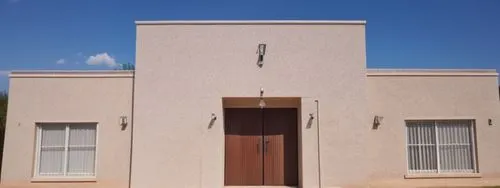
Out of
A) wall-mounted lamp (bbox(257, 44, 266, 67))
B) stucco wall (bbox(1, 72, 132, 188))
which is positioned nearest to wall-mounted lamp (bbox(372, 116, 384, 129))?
wall-mounted lamp (bbox(257, 44, 266, 67))

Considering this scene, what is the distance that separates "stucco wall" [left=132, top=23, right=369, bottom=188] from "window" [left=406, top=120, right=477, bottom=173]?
1.93 meters

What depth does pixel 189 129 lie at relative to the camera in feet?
43.9

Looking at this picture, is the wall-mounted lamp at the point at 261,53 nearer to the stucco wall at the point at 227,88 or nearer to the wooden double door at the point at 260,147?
the stucco wall at the point at 227,88

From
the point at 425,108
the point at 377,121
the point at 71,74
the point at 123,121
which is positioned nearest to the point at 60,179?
the point at 123,121

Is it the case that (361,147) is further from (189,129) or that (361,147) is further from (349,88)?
(189,129)

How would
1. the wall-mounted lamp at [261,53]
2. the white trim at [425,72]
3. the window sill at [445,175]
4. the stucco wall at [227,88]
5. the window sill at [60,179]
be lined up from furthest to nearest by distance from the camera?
the white trim at [425,72] < the window sill at [445,175] < the window sill at [60,179] < the wall-mounted lamp at [261,53] < the stucco wall at [227,88]

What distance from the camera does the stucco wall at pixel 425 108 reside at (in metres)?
13.9

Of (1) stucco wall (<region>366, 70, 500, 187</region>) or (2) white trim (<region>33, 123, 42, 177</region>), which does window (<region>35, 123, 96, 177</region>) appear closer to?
(2) white trim (<region>33, 123, 42, 177</region>)

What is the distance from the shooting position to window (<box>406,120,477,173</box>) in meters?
14.0

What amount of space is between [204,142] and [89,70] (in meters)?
4.55

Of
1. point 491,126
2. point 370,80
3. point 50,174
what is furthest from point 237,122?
point 491,126

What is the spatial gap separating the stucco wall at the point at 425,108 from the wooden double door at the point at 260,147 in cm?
271

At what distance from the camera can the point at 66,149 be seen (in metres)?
13.9

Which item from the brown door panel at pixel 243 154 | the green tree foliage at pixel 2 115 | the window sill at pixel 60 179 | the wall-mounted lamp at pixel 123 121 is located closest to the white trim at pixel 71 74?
the wall-mounted lamp at pixel 123 121
